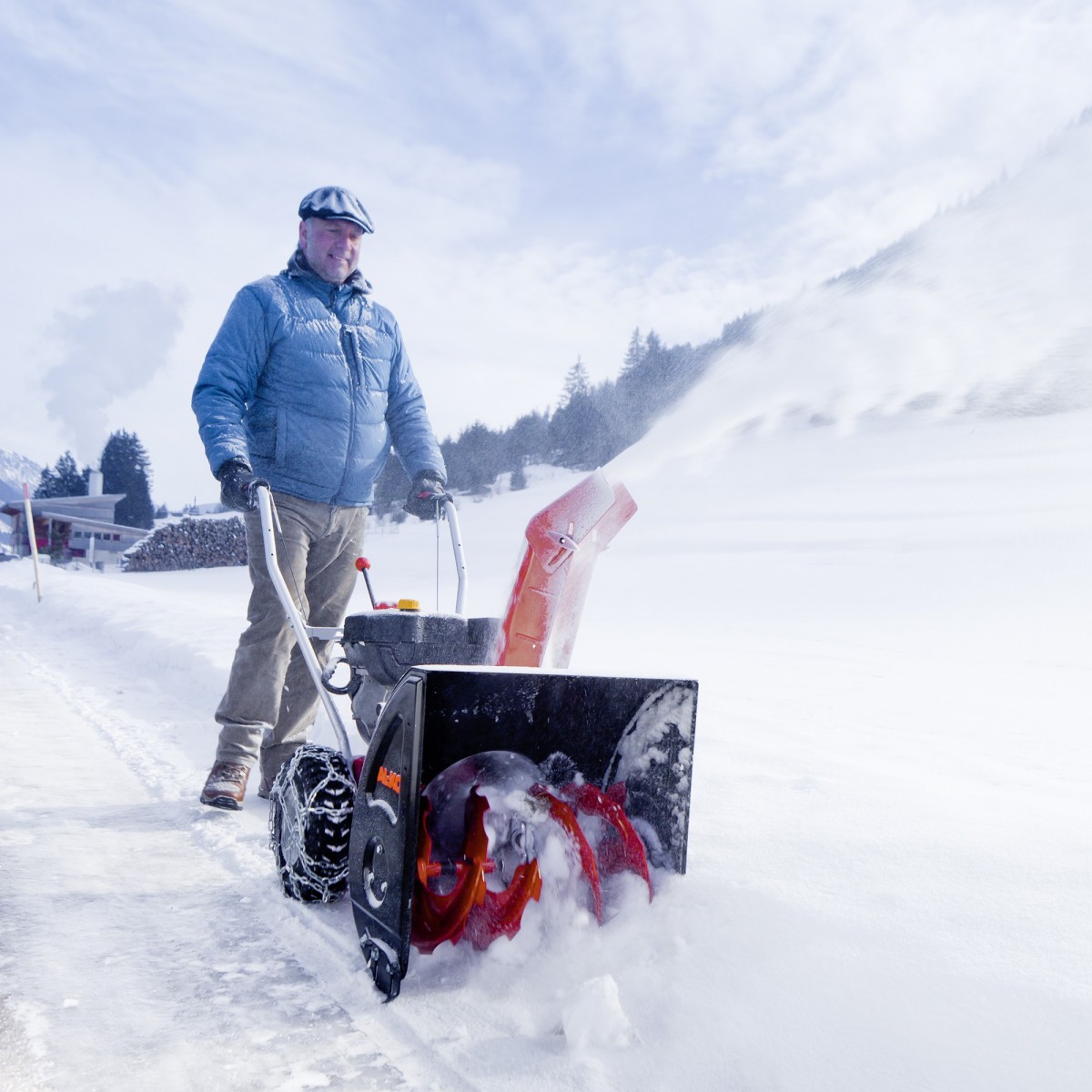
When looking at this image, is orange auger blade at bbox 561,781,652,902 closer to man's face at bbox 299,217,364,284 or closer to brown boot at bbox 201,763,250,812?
brown boot at bbox 201,763,250,812

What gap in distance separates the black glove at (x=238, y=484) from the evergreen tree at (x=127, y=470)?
6155cm

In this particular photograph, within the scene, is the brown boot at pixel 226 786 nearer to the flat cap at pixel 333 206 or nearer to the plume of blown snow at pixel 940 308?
the flat cap at pixel 333 206

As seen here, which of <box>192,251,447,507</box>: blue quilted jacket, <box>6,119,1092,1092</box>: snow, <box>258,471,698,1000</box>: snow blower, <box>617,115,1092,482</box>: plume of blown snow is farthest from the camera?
<box>617,115,1092,482</box>: plume of blown snow

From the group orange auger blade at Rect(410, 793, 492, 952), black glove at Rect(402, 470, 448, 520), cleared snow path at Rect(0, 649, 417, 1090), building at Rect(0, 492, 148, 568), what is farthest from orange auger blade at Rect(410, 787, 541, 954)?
building at Rect(0, 492, 148, 568)

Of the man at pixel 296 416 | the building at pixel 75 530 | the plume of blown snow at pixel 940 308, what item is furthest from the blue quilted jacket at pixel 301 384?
the building at pixel 75 530

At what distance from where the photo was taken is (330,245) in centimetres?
332

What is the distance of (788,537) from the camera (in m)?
18.7

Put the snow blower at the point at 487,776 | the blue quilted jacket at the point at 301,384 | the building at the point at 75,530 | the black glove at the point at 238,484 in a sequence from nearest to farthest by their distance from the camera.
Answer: the snow blower at the point at 487,776 < the black glove at the point at 238,484 < the blue quilted jacket at the point at 301,384 < the building at the point at 75,530

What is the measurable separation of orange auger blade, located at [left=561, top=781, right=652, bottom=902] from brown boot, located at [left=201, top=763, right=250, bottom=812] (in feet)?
5.14

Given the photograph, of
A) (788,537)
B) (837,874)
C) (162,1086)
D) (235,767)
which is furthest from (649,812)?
(788,537)

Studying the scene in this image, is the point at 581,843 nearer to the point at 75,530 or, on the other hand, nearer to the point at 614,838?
the point at 614,838

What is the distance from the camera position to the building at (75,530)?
129 ft

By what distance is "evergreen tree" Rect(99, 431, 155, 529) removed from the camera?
60406mm

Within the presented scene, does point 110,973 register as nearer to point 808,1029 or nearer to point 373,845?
point 373,845
